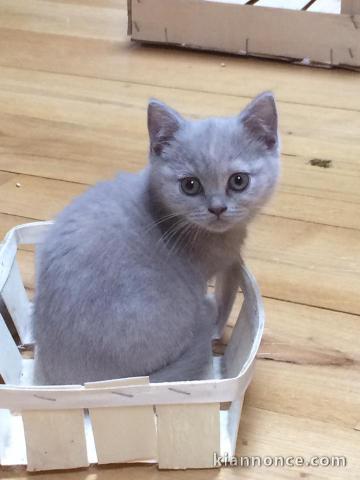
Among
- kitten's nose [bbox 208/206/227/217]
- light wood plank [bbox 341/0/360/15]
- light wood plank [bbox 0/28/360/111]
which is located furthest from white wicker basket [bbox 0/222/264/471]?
light wood plank [bbox 341/0/360/15]

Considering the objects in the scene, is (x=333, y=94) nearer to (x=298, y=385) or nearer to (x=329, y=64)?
(x=329, y=64)

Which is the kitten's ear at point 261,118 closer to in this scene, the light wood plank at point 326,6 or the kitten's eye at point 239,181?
the kitten's eye at point 239,181

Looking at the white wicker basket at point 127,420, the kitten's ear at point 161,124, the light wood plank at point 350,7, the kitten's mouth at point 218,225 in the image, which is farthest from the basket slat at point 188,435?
the light wood plank at point 350,7

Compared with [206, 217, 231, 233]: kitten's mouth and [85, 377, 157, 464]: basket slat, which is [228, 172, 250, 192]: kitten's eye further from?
[85, 377, 157, 464]: basket slat

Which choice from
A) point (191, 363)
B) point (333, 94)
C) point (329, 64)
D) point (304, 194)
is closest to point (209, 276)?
point (191, 363)

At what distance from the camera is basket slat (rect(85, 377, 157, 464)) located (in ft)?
2.76

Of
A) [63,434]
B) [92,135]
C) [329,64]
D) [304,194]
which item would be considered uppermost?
[329,64]

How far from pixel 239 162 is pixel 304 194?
563mm

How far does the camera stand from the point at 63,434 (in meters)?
0.86

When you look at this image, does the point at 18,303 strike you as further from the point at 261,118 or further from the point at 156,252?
the point at 261,118

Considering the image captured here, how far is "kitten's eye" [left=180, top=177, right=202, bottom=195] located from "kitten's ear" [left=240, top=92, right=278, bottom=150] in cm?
10

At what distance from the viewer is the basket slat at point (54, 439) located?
85 cm

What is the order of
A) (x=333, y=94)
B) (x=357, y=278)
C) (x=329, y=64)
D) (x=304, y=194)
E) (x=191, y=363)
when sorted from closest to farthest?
(x=191, y=363)
(x=357, y=278)
(x=304, y=194)
(x=333, y=94)
(x=329, y=64)

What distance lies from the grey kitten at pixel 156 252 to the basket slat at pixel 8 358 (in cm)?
5
